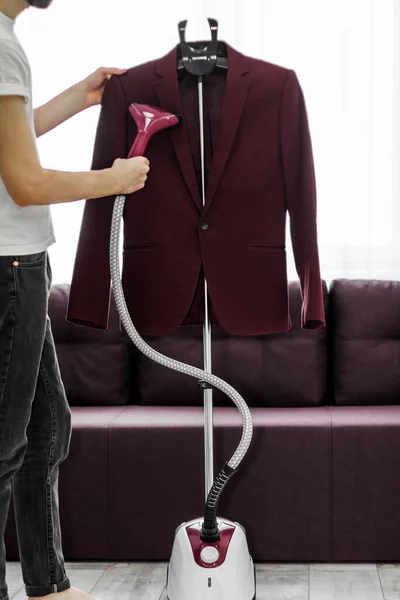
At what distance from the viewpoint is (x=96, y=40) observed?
11.3ft

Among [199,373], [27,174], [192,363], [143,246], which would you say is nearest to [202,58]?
[143,246]

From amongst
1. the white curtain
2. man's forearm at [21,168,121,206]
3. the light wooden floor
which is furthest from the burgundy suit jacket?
the white curtain

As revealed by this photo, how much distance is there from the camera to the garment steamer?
6.75ft

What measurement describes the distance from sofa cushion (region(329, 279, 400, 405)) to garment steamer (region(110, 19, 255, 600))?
89 centimetres

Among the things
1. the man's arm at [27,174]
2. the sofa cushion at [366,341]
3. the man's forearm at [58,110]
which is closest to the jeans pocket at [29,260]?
the man's arm at [27,174]

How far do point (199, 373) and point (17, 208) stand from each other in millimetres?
603

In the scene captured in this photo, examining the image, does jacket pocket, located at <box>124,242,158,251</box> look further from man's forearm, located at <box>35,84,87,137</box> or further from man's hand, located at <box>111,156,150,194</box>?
man's forearm, located at <box>35,84,87,137</box>

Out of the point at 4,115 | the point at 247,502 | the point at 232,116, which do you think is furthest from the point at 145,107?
the point at 247,502

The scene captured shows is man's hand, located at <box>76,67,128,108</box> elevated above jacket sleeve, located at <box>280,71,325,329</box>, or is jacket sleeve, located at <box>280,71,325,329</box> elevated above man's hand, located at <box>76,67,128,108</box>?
man's hand, located at <box>76,67,128,108</box>

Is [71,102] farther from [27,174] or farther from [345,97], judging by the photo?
[345,97]

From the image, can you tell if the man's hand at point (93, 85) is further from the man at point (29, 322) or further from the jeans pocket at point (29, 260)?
the jeans pocket at point (29, 260)

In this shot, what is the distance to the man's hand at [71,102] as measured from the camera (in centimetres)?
220

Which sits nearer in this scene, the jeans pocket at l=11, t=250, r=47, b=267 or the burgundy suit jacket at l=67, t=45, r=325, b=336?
the jeans pocket at l=11, t=250, r=47, b=267

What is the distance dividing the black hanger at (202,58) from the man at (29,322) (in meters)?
0.29
